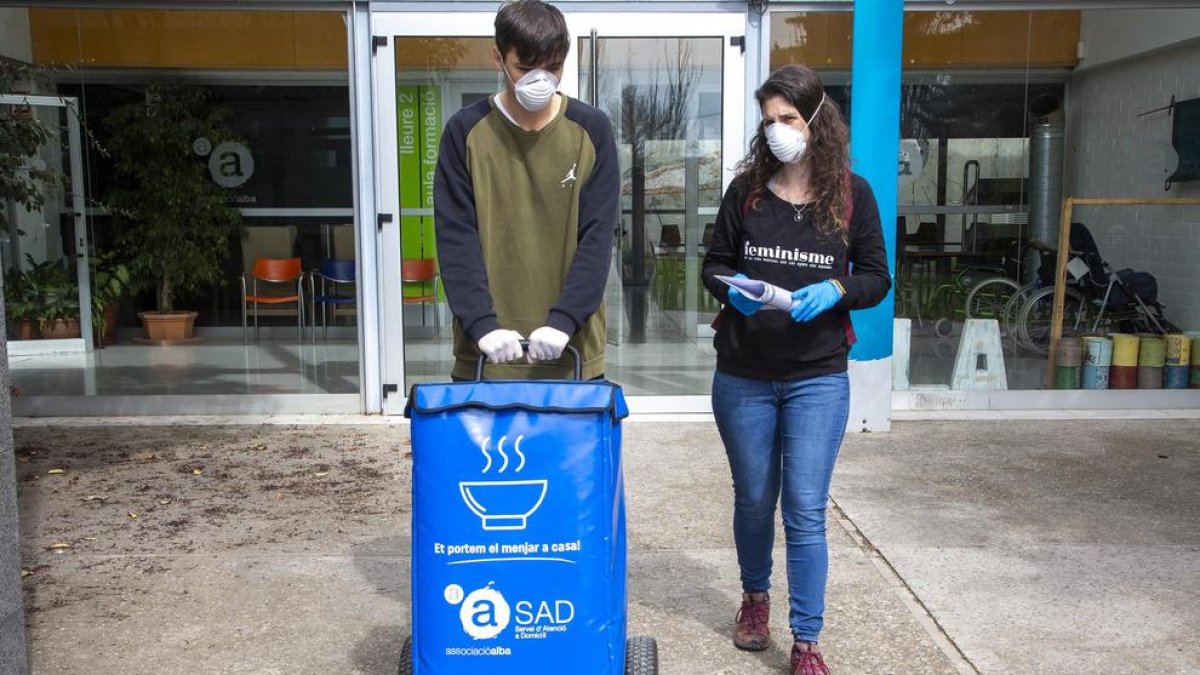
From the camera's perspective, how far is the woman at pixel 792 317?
3.02m

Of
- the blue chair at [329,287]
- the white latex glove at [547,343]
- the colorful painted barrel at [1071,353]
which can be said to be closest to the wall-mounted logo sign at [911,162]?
the colorful painted barrel at [1071,353]

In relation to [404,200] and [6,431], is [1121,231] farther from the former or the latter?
[6,431]

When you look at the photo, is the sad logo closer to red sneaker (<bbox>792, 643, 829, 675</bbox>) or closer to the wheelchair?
red sneaker (<bbox>792, 643, 829, 675</bbox>)

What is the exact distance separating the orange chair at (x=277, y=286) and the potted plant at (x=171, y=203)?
0.47 metres

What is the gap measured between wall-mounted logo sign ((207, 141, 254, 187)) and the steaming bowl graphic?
29.4ft

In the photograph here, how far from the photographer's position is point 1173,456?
584 centimetres

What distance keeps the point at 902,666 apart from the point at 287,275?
812cm

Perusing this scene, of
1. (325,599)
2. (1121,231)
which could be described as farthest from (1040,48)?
(325,599)

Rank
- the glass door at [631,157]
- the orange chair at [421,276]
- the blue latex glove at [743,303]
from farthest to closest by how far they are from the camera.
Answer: the orange chair at [421,276]
the glass door at [631,157]
the blue latex glove at [743,303]

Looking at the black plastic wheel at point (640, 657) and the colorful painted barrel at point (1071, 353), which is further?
the colorful painted barrel at point (1071, 353)

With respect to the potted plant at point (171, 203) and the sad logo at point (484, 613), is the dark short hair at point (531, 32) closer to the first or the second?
the sad logo at point (484, 613)

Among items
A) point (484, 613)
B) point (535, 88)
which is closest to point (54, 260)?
point (535, 88)

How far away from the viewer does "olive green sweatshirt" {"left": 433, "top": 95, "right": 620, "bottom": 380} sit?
271 cm

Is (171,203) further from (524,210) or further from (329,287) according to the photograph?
(524,210)
